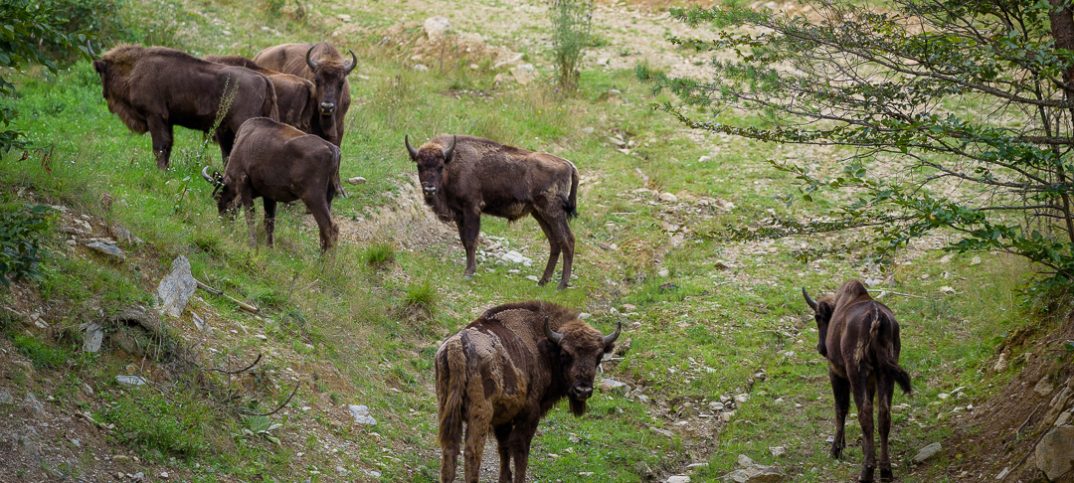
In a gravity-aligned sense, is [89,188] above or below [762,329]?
above

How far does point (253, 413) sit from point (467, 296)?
5.43 m

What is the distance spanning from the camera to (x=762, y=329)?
45.0 feet

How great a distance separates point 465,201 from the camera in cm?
1538

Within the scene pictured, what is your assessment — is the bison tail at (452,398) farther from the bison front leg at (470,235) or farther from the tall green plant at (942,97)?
the bison front leg at (470,235)

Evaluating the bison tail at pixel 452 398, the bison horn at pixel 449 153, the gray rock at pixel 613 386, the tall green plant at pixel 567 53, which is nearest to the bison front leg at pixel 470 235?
the bison horn at pixel 449 153

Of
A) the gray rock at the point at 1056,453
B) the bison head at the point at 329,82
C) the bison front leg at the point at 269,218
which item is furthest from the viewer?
the bison head at the point at 329,82

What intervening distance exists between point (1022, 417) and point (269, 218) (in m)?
8.77

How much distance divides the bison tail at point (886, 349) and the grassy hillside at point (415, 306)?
87 cm

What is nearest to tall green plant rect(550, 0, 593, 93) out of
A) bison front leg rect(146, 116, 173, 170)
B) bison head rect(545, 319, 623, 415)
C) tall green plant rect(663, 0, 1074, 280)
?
bison front leg rect(146, 116, 173, 170)

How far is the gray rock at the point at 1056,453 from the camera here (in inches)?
316

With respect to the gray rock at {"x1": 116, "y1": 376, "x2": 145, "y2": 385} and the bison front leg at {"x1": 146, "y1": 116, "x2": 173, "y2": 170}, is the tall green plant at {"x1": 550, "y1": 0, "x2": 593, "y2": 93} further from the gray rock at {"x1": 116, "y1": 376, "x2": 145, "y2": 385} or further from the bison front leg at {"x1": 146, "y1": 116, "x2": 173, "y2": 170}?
the gray rock at {"x1": 116, "y1": 376, "x2": 145, "y2": 385}

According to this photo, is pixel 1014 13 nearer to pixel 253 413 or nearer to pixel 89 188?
pixel 253 413

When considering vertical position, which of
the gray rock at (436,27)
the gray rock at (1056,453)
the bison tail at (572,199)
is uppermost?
the gray rock at (1056,453)

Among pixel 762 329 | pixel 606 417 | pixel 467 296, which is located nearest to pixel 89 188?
pixel 467 296
